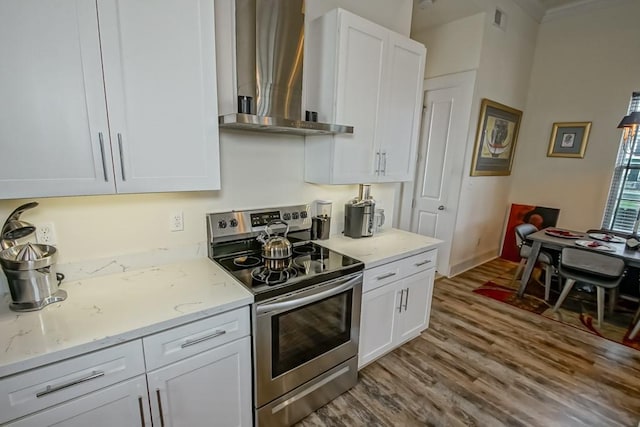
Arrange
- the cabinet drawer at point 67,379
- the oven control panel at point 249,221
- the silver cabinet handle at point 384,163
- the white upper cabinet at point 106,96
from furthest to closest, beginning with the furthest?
1. the silver cabinet handle at point 384,163
2. the oven control panel at point 249,221
3. the white upper cabinet at point 106,96
4. the cabinet drawer at point 67,379

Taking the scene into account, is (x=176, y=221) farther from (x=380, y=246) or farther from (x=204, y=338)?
(x=380, y=246)

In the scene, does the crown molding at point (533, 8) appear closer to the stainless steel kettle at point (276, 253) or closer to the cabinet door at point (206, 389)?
the stainless steel kettle at point (276, 253)

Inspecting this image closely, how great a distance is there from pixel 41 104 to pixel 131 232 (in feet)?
2.37

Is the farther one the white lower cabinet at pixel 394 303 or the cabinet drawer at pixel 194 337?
the white lower cabinet at pixel 394 303

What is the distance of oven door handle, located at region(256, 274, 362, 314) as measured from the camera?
1435mm

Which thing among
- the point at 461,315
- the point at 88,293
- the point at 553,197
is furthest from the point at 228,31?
the point at 553,197

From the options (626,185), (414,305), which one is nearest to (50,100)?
(414,305)

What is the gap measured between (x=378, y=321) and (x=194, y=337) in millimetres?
1322

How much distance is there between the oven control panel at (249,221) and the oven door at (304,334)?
623mm

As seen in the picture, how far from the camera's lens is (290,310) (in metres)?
1.53

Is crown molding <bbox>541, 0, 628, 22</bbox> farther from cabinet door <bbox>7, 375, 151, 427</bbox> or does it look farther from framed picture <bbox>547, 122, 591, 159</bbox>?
cabinet door <bbox>7, 375, 151, 427</bbox>

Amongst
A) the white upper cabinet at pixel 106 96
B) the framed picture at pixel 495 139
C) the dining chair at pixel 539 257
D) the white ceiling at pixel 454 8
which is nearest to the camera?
the white upper cabinet at pixel 106 96

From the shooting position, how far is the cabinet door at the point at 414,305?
2.30 m

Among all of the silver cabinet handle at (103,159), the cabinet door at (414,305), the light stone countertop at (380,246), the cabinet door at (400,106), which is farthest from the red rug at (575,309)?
the silver cabinet handle at (103,159)
